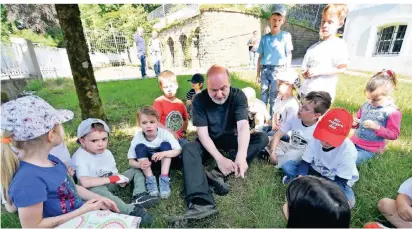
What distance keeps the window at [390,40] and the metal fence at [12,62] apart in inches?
622

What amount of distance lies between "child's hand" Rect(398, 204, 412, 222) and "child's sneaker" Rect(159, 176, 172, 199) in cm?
206

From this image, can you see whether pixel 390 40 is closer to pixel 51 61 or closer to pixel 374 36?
pixel 374 36

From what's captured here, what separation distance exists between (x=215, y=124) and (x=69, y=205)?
1625 millimetres

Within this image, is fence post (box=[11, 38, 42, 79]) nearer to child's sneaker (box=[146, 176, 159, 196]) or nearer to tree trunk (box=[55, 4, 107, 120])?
tree trunk (box=[55, 4, 107, 120])

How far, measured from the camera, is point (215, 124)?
9.18ft

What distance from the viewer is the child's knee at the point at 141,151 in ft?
8.94

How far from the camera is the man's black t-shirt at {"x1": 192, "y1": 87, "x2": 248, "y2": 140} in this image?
107 inches

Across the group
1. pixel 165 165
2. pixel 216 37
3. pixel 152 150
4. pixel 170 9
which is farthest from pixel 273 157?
pixel 170 9

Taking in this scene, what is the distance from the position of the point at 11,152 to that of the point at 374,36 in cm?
1381

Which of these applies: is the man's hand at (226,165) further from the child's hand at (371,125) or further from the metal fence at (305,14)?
the metal fence at (305,14)

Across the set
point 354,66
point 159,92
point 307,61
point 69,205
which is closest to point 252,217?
point 69,205

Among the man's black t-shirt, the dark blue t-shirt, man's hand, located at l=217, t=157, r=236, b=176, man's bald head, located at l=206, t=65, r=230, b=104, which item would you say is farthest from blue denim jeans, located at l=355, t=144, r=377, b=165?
the dark blue t-shirt

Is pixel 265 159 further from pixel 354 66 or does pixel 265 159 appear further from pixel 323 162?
pixel 354 66

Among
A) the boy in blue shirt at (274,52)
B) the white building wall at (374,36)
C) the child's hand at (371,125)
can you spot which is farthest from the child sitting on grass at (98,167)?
the white building wall at (374,36)
